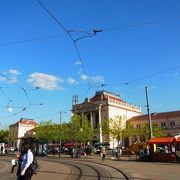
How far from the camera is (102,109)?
356 ft

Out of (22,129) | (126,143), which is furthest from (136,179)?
(22,129)

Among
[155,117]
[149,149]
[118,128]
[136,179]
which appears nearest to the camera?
[136,179]

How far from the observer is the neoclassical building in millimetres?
106438

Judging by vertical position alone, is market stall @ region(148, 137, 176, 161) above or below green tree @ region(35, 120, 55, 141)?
below

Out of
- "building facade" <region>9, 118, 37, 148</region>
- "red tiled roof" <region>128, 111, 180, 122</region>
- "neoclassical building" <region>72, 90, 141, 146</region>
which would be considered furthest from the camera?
"building facade" <region>9, 118, 37, 148</region>

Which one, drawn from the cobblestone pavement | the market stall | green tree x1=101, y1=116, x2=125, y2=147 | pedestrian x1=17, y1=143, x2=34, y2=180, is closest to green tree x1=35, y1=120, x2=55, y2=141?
green tree x1=101, y1=116, x2=125, y2=147

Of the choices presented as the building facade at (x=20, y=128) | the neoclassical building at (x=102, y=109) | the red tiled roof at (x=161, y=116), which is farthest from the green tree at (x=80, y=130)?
the building facade at (x=20, y=128)

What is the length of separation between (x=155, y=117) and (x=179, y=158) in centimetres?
6569

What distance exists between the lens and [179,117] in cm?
9819

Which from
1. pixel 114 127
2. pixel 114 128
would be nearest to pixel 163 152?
pixel 114 128

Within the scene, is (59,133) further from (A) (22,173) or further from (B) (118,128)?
(A) (22,173)

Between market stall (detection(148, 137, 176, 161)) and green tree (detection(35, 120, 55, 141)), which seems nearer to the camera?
market stall (detection(148, 137, 176, 161))

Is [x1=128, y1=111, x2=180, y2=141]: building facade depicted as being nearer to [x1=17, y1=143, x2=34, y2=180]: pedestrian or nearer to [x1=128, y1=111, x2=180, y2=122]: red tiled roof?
[x1=128, y1=111, x2=180, y2=122]: red tiled roof

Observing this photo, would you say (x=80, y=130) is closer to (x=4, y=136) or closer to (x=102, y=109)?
(x=102, y=109)
